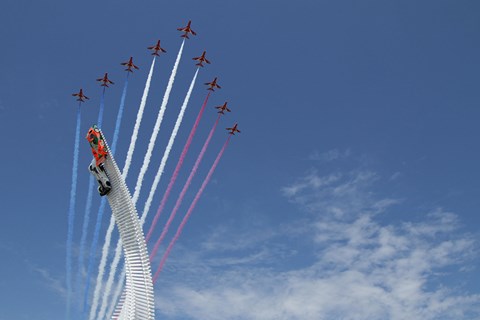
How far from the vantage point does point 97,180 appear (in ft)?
230

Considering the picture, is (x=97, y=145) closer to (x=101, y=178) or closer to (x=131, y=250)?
(x=101, y=178)

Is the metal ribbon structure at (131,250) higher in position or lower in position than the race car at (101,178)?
lower

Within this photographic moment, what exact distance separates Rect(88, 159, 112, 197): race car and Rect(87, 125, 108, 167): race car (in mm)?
696

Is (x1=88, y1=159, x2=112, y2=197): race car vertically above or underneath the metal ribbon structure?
above

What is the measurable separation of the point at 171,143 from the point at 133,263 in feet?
64.5

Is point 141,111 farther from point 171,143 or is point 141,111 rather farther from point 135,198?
point 135,198

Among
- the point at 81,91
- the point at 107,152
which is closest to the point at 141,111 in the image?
the point at 107,152

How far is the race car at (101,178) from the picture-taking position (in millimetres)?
69125

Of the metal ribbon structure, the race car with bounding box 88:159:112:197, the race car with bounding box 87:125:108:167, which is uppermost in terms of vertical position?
the race car with bounding box 87:125:108:167

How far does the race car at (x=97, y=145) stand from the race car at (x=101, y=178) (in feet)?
2.28

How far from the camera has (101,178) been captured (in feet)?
228

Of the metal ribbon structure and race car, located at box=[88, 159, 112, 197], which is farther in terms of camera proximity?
race car, located at box=[88, 159, 112, 197]

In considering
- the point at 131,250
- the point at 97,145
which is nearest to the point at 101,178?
the point at 97,145

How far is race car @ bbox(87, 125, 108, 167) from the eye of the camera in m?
69.4
